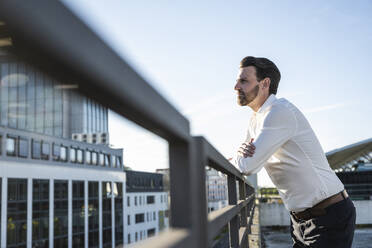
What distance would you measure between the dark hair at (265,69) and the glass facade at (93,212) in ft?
157

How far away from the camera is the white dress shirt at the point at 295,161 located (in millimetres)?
1696

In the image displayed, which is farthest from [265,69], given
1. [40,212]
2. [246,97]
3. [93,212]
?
[93,212]

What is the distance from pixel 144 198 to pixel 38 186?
26950mm

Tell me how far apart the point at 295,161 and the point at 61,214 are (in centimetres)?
5545

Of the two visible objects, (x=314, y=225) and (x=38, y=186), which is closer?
(x=314, y=225)

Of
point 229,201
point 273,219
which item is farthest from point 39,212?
point 229,201

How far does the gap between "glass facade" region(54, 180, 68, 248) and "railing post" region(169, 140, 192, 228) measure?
4693 cm

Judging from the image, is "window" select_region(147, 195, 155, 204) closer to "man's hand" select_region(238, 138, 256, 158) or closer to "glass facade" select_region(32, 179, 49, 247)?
"glass facade" select_region(32, 179, 49, 247)

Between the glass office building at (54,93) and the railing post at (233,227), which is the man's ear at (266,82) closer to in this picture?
the railing post at (233,227)

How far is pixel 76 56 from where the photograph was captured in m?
0.33

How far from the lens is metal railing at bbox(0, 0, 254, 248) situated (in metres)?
0.27

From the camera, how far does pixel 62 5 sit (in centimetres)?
32

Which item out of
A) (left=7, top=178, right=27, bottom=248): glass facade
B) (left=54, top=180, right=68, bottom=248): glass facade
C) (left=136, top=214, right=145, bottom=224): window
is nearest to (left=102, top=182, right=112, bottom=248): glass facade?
(left=54, top=180, right=68, bottom=248): glass facade

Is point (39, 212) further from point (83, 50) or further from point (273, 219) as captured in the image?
point (83, 50)
